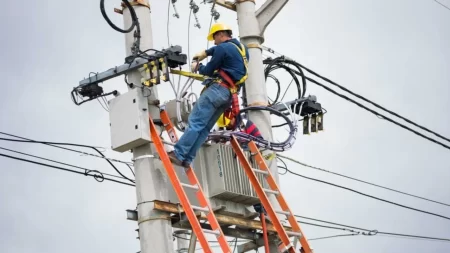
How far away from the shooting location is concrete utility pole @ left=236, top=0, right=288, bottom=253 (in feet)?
46.4

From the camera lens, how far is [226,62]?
12102 mm

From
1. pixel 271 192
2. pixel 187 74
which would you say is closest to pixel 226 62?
pixel 187 74

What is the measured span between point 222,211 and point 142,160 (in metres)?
1.27

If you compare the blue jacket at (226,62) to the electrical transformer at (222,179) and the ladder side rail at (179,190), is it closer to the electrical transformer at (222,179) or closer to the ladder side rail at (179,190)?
the ladder side rail at (179,190)

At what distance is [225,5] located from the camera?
1484 cm

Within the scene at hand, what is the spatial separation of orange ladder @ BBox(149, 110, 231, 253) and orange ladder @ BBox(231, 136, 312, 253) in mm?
744

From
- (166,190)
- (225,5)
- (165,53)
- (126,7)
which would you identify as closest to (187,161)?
(166,190)

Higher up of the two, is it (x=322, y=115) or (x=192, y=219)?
(x=322, y=115)

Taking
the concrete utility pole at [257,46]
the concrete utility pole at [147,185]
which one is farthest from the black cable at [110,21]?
the concrete utility pole at [257,46]

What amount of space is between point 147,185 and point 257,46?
11.6 ft

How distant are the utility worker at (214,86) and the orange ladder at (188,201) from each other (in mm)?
152

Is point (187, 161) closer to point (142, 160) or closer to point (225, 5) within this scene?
point (142, 160)

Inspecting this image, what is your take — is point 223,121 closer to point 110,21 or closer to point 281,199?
point 281,199

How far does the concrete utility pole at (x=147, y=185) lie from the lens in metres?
11.5
